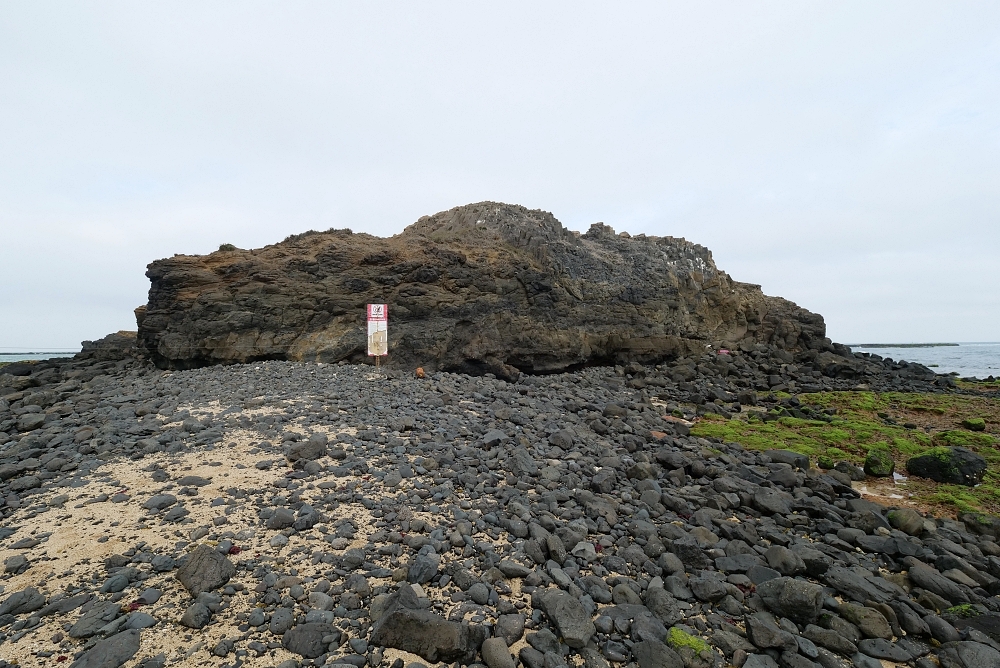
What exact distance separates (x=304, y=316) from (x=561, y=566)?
14657 mm

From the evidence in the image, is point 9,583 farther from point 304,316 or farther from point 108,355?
point 108,355

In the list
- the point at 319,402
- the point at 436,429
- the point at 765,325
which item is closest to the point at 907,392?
the point at 765,325

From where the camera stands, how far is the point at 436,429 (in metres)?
8.76

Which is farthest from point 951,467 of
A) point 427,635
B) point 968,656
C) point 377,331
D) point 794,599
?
point 377,331

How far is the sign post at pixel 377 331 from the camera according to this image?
50.7 feet

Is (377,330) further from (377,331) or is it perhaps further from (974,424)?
(974,424)

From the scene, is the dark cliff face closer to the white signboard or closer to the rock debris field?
the white signboard

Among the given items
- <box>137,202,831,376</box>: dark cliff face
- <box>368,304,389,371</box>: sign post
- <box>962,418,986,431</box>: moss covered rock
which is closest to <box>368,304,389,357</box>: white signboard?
<box>368,304,389,371</box>: sign post

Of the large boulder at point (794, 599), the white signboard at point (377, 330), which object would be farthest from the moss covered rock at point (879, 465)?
the white signboard at point (377, 330)

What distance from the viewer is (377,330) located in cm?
1562

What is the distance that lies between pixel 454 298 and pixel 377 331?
176 inches

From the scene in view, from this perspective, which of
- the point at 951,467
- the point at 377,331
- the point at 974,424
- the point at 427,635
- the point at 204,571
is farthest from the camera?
the point at 377,331

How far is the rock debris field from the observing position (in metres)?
3.86

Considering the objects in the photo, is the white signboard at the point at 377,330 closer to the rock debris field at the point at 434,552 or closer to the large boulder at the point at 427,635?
the rock debris field at the point at 434,552
